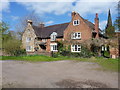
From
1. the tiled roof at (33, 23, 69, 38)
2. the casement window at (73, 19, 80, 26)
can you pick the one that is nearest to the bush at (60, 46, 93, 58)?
the casement window at (73, 19, 80, 26)

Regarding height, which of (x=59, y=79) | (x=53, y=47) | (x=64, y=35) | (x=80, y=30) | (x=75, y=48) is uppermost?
(x=80, y=30)

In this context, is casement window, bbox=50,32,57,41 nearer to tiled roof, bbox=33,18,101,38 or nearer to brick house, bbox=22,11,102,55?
brick house, bbox=22,11,102,55

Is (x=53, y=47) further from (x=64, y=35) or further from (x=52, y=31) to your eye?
(x=52, y=31)

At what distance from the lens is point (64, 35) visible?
102 ft

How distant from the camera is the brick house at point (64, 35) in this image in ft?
92.5

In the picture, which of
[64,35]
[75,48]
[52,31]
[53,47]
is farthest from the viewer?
[52,31]

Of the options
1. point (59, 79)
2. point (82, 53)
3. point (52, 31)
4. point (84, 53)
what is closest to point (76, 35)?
point (82, 53)

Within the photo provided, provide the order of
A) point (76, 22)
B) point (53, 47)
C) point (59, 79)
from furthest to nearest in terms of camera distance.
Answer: point (53, 47)
point (76, 22)
point (59, 79)

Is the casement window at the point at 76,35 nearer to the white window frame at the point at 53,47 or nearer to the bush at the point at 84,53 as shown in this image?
the bush at the point at 84,53

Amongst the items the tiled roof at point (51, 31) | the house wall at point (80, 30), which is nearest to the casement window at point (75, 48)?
the house wall at point (80, 30)

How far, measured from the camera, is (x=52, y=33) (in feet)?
112

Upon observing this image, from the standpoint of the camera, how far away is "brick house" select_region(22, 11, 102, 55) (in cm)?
2821

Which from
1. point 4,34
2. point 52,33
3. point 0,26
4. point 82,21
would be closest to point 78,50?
point 82,21

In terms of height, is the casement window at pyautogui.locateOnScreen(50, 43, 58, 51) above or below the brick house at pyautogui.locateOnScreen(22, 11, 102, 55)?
below
